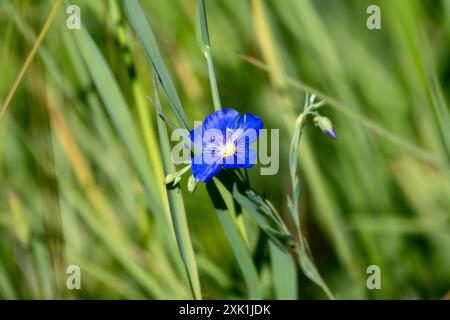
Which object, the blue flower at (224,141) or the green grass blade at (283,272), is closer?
the blue flower at (224,141)

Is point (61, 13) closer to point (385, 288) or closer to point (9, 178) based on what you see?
point (9, 178)

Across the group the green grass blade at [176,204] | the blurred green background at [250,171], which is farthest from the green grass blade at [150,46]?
the blurred green background at [250,171]

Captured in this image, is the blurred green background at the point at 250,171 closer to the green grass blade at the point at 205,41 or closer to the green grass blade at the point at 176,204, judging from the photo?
the green grass blade at the point at 176,204

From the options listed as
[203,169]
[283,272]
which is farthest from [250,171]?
[203,169]

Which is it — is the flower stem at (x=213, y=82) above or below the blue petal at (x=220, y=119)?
above

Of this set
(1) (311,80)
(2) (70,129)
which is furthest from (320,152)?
(2) (70,129)

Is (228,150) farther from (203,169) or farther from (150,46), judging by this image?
(150,46)

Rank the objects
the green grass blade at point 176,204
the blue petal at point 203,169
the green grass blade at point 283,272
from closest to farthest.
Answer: the blue petal at point 203,169 → the green grass blade at point 176,204 → the green grass blade at point 283,272

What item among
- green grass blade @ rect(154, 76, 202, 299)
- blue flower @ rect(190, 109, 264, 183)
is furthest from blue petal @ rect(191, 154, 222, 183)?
green grass blade @ rect(154, 76, 202, 299)
